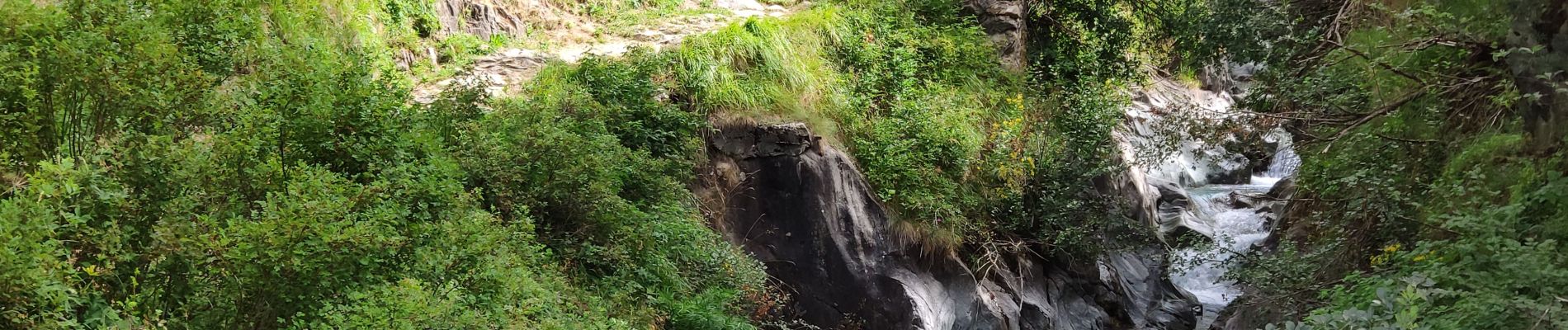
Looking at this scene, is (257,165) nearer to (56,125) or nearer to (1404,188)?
(56,125)

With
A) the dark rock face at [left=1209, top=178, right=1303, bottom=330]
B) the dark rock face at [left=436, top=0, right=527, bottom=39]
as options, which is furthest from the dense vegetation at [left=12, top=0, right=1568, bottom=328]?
the dark rock face at [left=436, top=0, right=527, bottom=39]

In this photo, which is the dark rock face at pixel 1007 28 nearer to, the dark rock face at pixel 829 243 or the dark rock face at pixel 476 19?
the dark rock face at pixel 829 243

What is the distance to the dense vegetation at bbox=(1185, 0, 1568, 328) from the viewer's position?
5.72 meters

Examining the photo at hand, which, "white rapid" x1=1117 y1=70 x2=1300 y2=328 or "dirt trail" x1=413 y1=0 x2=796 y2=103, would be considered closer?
"dirt trail" x1=413 y1=0 x2=796 y2=103

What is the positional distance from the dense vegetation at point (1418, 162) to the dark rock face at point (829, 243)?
8.91 ft

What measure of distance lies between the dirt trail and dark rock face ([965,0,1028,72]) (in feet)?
8.07

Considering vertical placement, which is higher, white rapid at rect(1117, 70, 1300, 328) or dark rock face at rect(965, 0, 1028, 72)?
Result: dark rock face at rect(965, 0, 1028, 72)

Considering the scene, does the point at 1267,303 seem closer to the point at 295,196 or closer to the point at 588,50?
the point at 588,50

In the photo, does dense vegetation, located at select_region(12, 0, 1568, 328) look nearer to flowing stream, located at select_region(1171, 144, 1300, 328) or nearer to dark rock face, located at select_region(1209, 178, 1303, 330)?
dark rock face, located at select_region(1209, 178, 1303, 330)

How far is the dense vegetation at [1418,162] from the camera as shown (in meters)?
5.72

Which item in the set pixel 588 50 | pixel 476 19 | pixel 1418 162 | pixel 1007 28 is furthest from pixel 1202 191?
pixel 476 19

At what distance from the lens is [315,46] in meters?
7.95

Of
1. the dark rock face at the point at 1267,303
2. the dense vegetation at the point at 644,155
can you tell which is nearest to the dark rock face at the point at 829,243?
the dense vegetation at the point at 644,155

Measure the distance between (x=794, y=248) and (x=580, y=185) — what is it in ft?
9.04
